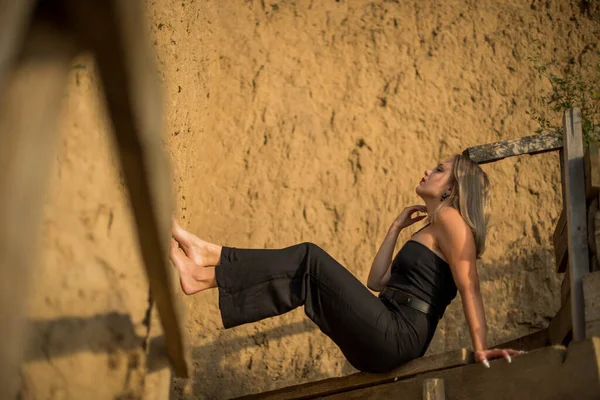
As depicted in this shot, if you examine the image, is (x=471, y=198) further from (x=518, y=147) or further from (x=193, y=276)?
(x=193, y=276)

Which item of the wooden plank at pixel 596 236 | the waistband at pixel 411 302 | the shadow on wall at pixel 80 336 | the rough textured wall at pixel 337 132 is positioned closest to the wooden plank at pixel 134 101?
the shadow on wall at pixel 80 336

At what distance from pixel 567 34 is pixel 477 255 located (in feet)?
9.58

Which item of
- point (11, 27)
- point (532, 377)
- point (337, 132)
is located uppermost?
point (337, 132)

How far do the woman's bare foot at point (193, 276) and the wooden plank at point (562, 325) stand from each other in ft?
4.19

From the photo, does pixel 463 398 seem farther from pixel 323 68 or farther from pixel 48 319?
pixel 323 68

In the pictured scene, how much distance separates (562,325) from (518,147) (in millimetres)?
771

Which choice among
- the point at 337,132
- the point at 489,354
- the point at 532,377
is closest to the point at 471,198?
the point at 489,354

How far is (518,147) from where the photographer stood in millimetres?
3584

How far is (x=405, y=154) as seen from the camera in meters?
5.21

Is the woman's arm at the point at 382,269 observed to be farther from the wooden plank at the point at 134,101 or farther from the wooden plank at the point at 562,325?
the wooden plank at the point at 134,101

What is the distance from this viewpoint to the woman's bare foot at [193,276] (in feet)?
9.62

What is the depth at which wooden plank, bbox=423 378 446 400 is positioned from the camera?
2750 mm

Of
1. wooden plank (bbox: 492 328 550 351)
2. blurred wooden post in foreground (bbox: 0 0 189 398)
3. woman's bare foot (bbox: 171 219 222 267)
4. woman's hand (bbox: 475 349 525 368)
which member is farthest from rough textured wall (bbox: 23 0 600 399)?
blurred wooden post in foreground (bbox: 0 0 189 398)

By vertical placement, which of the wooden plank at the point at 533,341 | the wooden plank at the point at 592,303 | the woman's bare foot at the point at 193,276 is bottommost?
the wooden plank at the point at 533,341
